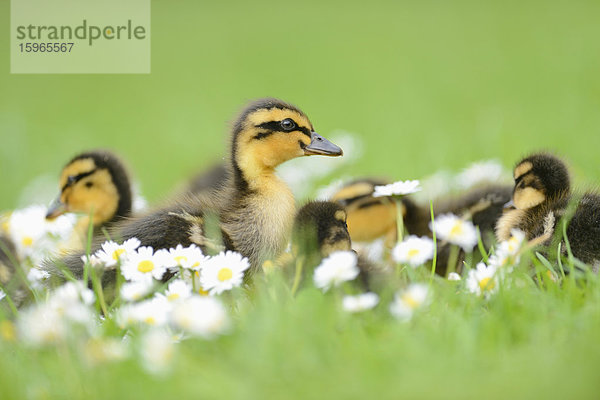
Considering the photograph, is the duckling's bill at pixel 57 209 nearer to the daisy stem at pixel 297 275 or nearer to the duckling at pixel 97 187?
the duckling at pixel 97 187

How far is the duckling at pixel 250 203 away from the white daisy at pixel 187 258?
8.2 inches

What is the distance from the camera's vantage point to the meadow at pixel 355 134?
72.6 inches

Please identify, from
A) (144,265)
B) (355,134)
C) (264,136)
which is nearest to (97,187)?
(264,136)

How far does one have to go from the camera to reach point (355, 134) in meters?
7.14

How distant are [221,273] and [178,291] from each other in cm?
16

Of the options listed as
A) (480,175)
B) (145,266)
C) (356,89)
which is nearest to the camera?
(145,266)

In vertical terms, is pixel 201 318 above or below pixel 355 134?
below

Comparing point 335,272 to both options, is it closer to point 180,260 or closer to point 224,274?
point 224,274

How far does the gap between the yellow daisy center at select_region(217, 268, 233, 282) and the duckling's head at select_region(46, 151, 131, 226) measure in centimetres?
144

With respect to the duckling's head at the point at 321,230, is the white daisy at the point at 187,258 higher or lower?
lower

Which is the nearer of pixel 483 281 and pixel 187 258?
pixel 483 281

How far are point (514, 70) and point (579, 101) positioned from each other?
7.86ft

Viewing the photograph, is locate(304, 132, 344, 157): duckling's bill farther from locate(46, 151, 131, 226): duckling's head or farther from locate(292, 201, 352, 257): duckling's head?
locate(46, 151, 131, 226): duckling's head

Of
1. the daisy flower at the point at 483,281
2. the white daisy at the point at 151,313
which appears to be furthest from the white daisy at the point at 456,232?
the white daisy at the point at 151,313
